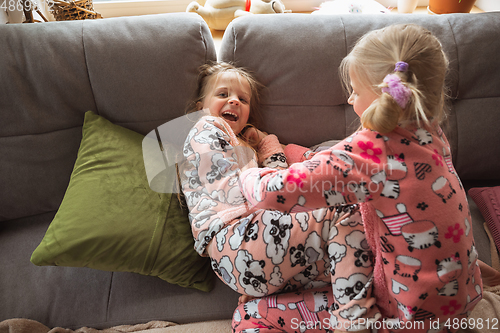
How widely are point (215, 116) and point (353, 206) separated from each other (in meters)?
0.60

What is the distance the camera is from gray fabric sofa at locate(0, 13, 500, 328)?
113cm

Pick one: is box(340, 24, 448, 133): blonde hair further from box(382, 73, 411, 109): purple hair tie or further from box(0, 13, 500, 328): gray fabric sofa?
box(0, 13, 500, 328): gray fabric sofa

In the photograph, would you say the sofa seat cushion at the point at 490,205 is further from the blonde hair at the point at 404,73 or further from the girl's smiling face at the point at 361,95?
the girl's smiling face at the point at 361,95

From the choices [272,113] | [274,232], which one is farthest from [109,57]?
[274,232]

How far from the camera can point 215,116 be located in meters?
1.25

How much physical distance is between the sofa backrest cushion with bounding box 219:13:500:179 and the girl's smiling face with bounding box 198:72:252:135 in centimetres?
9

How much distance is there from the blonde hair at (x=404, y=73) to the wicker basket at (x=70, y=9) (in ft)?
4.16

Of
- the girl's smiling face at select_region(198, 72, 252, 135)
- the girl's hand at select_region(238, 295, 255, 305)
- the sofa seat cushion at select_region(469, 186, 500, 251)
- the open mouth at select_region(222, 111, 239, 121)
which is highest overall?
the girl's smiling face at select_region(198, 72, 252, 135)

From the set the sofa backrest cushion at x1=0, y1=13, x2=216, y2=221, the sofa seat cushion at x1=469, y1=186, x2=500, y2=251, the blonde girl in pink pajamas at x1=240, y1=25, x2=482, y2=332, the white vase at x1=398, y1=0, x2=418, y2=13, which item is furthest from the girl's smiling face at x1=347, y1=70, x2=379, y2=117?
the white vase at x1=398, y1=0, x2=418, y2=13

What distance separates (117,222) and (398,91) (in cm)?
88

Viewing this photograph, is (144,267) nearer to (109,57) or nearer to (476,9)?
(109,57)

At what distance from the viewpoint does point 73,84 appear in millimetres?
1211

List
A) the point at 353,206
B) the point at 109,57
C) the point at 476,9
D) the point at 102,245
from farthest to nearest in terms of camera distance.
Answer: the point at 476,9, the point at 109,57, the point at 102,245, the point at 353,206

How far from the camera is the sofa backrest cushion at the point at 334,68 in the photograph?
1278 mm
